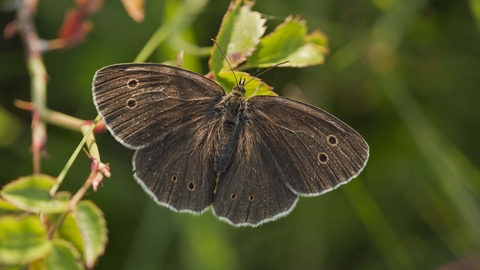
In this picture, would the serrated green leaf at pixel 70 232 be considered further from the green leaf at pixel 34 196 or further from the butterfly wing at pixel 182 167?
the butterfly wing at pixel 182 167

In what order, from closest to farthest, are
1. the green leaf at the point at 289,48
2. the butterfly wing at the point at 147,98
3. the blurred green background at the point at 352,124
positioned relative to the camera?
the butterfly wing at the point at 147,98 → the green leaf at the point at 289,48 → the blurred green background at the point at 352,124

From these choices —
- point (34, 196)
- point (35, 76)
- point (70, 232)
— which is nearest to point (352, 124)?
point (35, 76)

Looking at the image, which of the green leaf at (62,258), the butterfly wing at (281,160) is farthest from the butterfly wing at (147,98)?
the green leaf at (62,258)

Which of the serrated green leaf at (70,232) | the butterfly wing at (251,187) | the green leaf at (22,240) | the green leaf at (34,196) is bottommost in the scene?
the serrated green leaf at (70,232)

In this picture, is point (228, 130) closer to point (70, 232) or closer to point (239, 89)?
point (239, 89)

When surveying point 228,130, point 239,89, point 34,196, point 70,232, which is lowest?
point 70,232

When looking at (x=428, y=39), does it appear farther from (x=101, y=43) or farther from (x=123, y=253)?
(x=123, y=253)

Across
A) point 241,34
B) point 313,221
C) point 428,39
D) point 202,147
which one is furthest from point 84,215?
point 428,39
